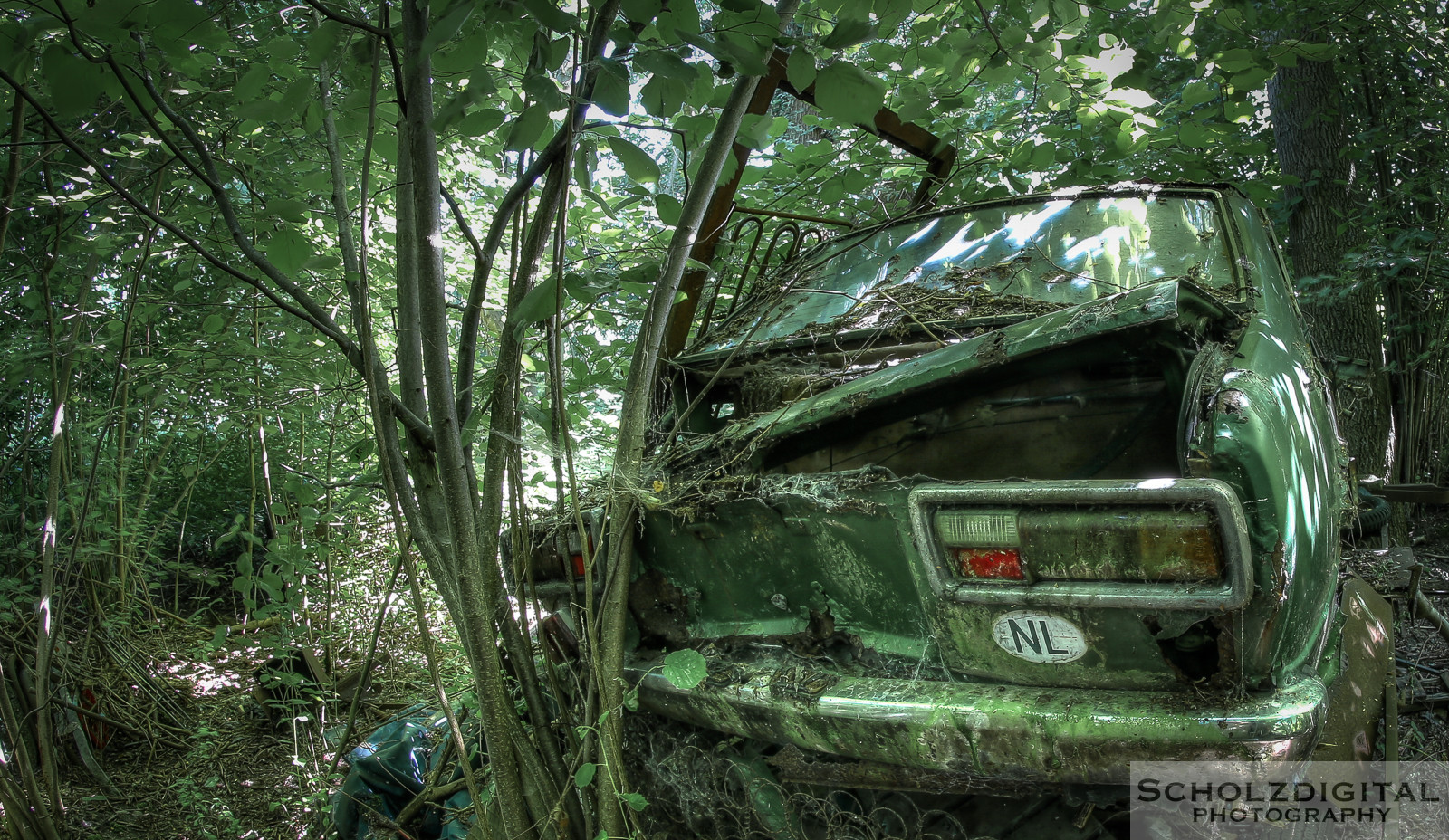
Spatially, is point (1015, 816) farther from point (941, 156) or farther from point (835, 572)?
point (941, 156)

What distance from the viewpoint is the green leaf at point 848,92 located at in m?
1.63

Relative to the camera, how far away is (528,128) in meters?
1.52

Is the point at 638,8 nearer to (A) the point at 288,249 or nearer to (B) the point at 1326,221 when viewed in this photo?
(A) the point at 288,249

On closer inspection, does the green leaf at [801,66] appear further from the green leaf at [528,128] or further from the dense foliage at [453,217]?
the green leaf at [528,128]

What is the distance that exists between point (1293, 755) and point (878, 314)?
63.3 inches

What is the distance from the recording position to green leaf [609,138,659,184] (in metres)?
1.66

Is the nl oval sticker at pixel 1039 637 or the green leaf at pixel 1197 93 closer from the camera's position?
the nl oval sticker at pixel 1039 637

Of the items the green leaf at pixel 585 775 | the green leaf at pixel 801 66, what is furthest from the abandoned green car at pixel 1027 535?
the green leaf at pixel 801 66

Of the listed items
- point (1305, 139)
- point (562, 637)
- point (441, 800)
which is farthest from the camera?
point (1305, 139)

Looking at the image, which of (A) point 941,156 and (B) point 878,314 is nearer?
(B) point 878,314

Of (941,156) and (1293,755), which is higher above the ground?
(941,156)

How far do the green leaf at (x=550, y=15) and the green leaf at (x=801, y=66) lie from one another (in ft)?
1.53

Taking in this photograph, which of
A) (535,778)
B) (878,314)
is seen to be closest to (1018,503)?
(535,778)

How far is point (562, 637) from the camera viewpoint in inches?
81.8
